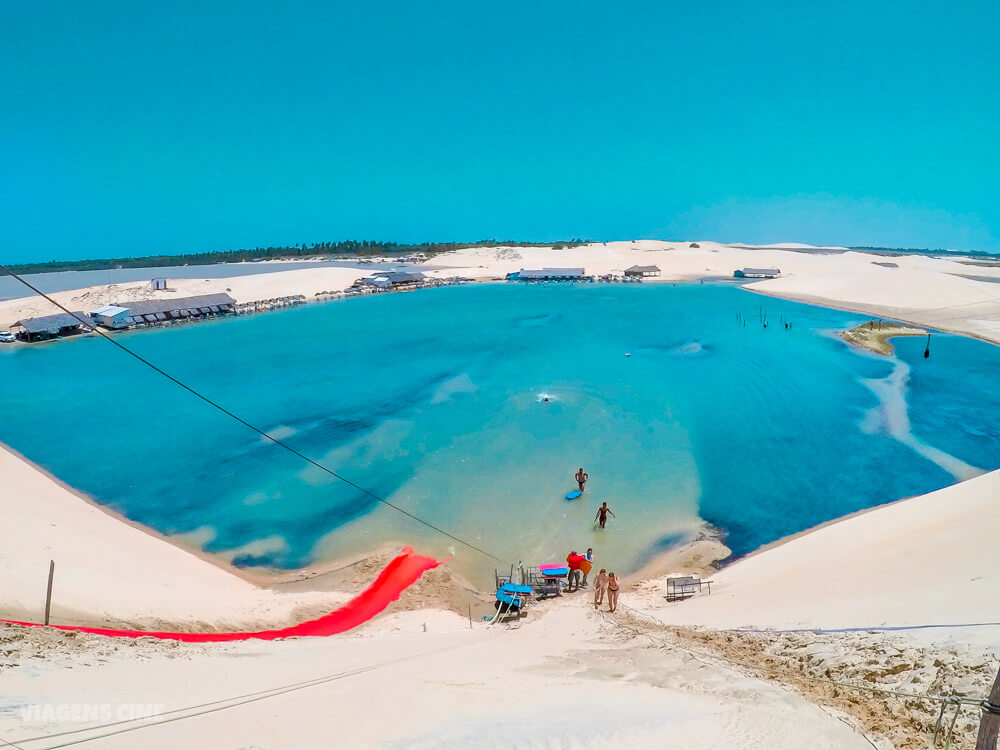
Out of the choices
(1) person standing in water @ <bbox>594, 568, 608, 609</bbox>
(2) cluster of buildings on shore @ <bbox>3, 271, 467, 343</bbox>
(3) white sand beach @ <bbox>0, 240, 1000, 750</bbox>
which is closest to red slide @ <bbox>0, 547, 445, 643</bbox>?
(3) white sand beach @ <bbox>0, 240, 1000, 750</bbox>

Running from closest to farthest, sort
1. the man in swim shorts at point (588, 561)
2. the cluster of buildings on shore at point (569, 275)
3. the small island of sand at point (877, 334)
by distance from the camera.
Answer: the man in swim shorts at point (588, 561) < the small island of sand at point (877, 334) < the cluster of buildings on shore at point (569, 275)

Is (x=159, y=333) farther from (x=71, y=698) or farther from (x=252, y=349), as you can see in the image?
(x=71, y=698)

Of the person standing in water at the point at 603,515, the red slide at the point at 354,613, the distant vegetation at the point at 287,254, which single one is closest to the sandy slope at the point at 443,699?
the red slide at the point at 354,613

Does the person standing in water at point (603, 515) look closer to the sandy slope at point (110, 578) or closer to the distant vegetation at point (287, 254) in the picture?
the sandy slope at point (110, 578)

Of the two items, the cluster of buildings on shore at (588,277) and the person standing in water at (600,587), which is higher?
the cluster of buildings on shore at (588,277)

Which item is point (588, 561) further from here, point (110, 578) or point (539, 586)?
point (110, 578)

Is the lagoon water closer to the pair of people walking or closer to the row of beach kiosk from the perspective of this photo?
the row of beach kiosk
